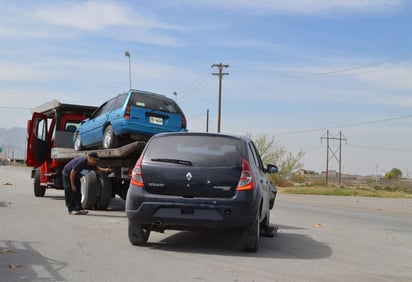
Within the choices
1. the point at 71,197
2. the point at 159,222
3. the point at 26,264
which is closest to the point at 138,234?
the point at 159,222

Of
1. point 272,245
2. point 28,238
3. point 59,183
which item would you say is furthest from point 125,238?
point 59,183

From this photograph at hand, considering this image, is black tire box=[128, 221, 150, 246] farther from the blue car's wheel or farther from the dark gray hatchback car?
the blue car's wheel

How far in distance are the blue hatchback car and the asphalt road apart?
237 centimetres

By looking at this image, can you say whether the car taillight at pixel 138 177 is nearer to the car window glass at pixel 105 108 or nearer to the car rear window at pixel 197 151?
the car rear window at pixel 197 151

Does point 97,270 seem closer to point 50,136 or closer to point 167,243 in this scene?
point 167,243

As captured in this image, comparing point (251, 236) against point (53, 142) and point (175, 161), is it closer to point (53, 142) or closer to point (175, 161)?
point (175, 161)

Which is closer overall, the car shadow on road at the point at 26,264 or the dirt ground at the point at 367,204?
the car shadow on road at the point at 26,264

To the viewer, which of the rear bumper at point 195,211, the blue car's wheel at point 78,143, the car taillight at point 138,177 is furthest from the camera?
the blue car's wheel at point 78,143

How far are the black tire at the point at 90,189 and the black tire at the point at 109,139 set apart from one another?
77 cm

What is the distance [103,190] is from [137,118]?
2.05m

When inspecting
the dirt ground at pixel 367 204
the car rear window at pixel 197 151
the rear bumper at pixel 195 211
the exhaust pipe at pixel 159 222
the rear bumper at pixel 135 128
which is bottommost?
the dirt ground at pixel 367 204

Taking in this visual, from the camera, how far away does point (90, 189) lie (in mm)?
13859

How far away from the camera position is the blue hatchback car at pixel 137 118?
13.5 m

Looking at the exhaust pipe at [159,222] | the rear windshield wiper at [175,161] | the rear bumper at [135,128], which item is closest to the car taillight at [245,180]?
the rear windshield wiper at [175,161]
